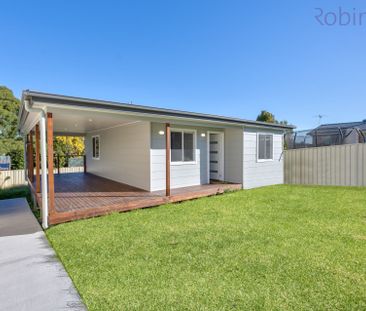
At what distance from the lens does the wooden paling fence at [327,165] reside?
31.3 feet

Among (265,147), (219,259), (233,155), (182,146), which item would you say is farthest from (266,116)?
(219,259)

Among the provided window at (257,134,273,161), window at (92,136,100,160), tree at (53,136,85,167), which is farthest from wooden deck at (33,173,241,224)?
tree at (53,136,85,167)

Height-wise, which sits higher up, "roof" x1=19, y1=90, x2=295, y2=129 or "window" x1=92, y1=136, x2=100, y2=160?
"roof" x1=19, y1=90, x2=295, y2=129

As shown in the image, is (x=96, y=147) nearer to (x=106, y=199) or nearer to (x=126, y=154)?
(x=126, y=154)

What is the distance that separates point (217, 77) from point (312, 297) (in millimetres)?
14285

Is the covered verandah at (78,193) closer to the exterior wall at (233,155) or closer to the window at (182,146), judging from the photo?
the exterior wall at (233,155)

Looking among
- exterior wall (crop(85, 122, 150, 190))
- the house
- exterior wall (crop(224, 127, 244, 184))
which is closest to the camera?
the house

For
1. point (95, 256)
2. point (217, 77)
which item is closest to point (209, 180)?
point (95, 256)

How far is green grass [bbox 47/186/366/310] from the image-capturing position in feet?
7.50

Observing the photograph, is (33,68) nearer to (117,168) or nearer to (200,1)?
(117,168)

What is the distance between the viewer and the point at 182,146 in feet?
26.5

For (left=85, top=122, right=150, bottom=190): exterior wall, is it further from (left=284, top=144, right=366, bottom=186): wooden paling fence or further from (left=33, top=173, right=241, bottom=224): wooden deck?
(left=284, top=144, right=366, bottom=186): wooden paling fence

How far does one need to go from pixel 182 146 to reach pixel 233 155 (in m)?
2.27

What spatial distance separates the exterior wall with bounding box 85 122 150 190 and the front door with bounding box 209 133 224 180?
327 centimetres
